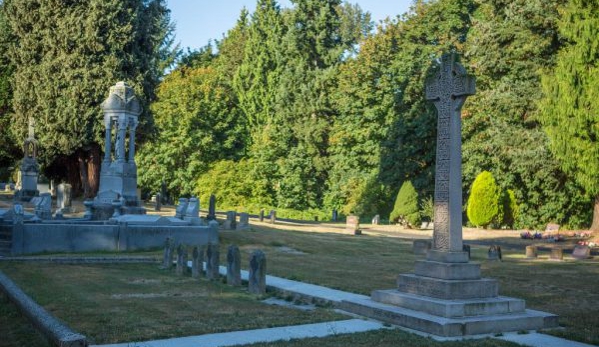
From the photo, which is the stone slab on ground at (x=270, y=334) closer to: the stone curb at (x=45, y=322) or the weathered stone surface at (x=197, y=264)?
the stone curb at (x=45, y=322)

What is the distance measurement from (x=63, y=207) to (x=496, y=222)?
26.0 meters

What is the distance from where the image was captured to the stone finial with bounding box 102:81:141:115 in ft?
93.5

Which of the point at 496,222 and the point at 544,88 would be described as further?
the point at 496,222

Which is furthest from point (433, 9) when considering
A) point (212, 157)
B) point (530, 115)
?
point (212, 157)

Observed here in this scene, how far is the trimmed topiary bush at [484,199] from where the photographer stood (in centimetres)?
3859

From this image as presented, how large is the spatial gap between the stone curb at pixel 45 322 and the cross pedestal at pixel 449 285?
16.4ft

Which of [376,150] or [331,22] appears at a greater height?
[331,22]

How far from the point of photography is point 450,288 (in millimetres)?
10320

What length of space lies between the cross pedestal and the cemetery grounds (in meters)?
0.48

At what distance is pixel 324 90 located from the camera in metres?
56.0

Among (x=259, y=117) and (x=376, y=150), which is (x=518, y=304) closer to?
(x=376, y=150)

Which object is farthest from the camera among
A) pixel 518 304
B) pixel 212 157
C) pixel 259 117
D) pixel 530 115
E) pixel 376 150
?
pixel 259 117

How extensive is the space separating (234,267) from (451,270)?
5860 mm

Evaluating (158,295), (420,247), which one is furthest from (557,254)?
(158,295)
